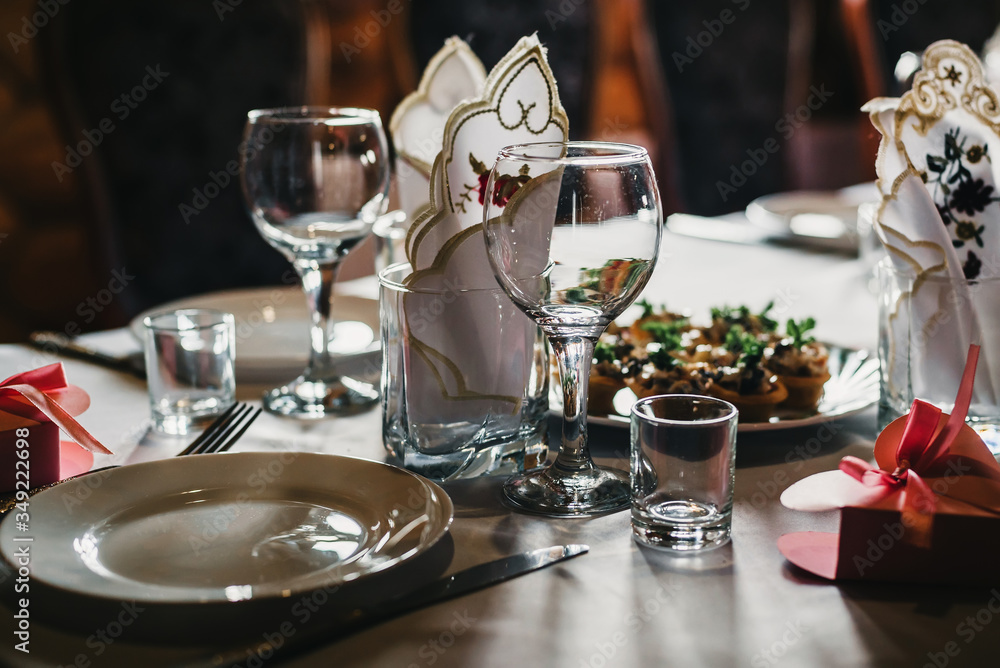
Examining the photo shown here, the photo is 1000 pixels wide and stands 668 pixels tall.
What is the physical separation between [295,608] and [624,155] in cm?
34

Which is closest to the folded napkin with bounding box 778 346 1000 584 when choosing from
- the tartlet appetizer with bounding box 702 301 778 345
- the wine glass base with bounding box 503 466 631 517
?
the wine glass base with bounding box 503 466 631 517

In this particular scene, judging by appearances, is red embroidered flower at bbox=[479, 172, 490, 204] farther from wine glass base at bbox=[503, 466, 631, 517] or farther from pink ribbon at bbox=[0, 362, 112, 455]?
pink ribbon at bbox=[0, 362, 112, 455]

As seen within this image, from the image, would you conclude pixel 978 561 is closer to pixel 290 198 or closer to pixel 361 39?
pixel 290 198

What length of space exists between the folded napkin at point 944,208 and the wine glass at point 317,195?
17.8 inches

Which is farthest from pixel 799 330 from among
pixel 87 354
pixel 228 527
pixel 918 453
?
pixel 87 354

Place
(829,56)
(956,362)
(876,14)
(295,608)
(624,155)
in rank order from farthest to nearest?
(829,56) < (876,14) < (956,362) < (624,155) < (295,608)

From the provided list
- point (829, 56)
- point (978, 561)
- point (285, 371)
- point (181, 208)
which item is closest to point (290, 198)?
point (285, 371)

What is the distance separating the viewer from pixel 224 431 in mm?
866

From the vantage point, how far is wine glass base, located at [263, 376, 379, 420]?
958 mm

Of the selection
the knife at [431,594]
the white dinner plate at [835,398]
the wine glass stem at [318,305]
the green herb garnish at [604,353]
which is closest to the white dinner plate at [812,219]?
the white dinner plate at [835,398]

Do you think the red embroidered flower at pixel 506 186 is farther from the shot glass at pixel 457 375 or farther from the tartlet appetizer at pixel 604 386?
the tartlet appetizer at pixel 604 386

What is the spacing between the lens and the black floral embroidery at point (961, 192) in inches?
32.6

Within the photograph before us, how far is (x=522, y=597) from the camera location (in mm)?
605

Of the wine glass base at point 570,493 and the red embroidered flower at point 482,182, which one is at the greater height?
the red embroidered flower at point 482,182
